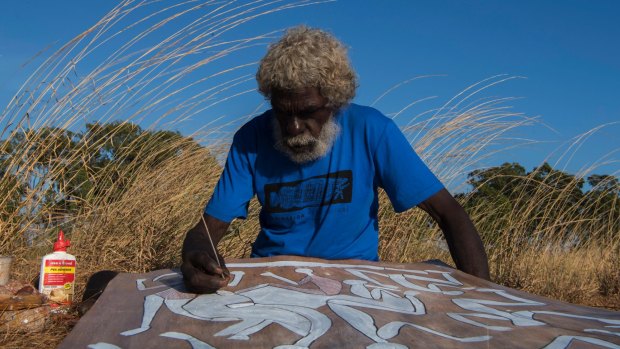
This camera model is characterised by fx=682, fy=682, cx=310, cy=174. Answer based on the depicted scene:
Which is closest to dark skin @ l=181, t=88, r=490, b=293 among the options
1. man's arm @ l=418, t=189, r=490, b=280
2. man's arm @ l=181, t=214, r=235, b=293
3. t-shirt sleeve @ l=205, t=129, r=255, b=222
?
man's arm @ l=418, t=189, r=490, b=280

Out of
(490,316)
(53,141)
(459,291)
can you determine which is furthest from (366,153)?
(53,141)

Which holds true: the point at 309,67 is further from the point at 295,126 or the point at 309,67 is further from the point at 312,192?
the point at 312,192

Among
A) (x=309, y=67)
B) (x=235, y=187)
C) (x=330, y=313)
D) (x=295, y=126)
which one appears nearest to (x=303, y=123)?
(x=295, y=126)

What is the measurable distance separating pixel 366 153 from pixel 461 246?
53 centimetres

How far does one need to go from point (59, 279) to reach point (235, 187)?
2.54 feet

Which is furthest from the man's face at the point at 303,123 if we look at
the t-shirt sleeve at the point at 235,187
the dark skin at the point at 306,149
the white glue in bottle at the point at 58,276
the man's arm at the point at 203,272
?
the white glue in bottle at the point at 58,276

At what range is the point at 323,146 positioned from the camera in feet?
8.98

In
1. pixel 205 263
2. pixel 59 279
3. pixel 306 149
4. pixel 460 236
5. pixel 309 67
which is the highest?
pixel 309 67

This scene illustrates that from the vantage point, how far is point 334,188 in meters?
2.79

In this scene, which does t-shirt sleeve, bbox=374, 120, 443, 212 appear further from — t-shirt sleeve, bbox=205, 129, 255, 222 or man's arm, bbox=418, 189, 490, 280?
t-shirt sleeve, bbox=205, 129, 255, 222

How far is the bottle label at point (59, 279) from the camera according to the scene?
2.55 metres

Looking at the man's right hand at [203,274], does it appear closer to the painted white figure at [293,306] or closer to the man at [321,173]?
the painted white figure at [293,306]

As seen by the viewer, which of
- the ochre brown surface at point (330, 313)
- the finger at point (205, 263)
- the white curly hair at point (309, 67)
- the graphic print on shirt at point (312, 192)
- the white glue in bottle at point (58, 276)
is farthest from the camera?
the graphic print on shirt at point (312, 192)

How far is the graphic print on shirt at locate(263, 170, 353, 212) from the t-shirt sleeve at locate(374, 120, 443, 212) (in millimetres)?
151
